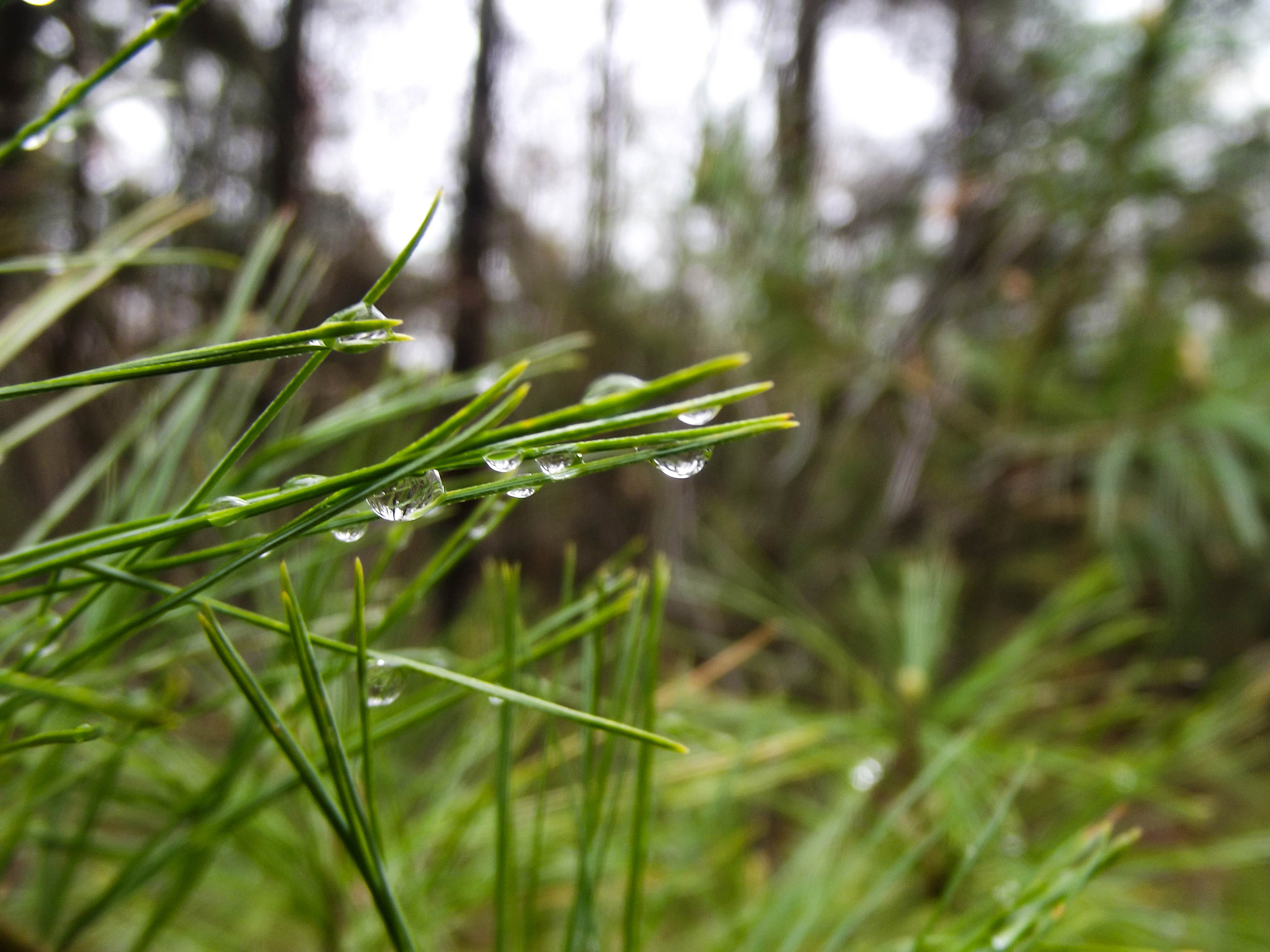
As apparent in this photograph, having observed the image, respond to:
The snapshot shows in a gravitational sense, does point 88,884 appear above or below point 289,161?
below

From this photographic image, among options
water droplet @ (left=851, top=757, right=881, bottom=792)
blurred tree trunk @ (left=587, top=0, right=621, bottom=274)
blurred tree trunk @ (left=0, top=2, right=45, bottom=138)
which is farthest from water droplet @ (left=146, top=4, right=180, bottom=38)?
blurred tree trunk @ (left=587, top=0, right=621, bottom=274)

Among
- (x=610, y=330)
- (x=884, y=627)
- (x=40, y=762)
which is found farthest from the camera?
(x=610, y=330)

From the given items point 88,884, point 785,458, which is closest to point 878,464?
point 785,458

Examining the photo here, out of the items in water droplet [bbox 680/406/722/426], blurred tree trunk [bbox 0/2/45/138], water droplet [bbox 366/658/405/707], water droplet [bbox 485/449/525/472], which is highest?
blurred tree trunk [bbox 0/2/45/138]

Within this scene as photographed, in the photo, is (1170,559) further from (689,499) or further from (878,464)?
(689,499)

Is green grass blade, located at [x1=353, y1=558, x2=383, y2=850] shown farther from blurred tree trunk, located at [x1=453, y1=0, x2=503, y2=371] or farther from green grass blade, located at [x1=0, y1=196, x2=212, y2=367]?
blurred tree trunk, located at [x1=453, y1=0, x2=503, y2=371]

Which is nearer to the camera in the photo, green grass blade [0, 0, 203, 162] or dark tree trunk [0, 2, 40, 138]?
green grass blade [0, 0, 203, 162]

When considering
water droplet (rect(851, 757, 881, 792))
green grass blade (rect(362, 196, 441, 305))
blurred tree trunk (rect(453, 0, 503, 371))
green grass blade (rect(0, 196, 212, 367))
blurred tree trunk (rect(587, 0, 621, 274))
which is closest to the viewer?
green grass blade (rect(362, 196, 441, 305))
